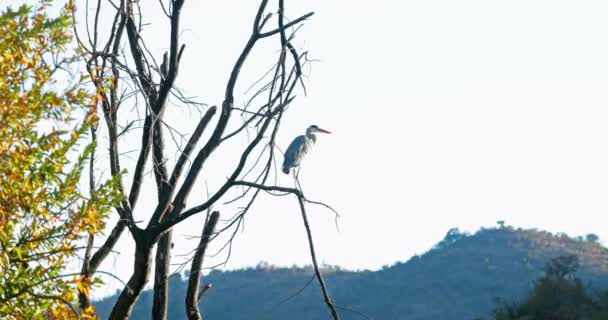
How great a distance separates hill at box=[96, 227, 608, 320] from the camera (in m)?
51.6

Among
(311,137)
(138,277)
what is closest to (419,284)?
(311,137)

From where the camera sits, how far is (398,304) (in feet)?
175

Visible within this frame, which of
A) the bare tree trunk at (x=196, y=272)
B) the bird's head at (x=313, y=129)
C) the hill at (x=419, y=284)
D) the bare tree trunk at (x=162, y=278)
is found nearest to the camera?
the bare tree trunk at (x=162, y=278)

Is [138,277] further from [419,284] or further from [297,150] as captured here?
[419,284]

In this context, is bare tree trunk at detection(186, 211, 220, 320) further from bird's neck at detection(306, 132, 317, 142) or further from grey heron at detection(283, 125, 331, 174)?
bird's neck at detection(306, 132, 317, 142)

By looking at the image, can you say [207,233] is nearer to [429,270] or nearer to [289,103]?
[289,103]

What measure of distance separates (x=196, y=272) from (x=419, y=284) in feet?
167

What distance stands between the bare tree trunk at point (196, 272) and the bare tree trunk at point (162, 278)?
0.19 m

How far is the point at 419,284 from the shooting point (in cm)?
5669

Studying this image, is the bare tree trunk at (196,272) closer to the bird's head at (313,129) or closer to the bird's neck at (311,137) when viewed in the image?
the bird's neck at (311,137)

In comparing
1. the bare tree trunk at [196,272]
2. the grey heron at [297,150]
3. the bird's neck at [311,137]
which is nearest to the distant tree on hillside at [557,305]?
the bird's neck at [311,137]

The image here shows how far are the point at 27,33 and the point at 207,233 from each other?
7.77 feet

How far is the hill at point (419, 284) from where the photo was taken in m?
51.6

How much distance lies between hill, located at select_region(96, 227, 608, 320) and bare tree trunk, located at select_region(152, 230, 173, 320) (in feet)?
136
